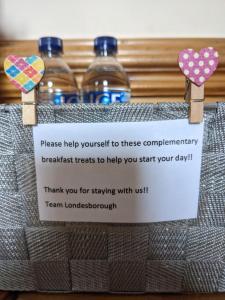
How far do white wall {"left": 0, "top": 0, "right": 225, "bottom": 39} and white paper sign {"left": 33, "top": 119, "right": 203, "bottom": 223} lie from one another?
1.20 feet

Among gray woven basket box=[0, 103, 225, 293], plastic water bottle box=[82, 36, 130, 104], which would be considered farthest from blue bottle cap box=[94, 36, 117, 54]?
gray woven basket box=[0, 103, 225, 293]

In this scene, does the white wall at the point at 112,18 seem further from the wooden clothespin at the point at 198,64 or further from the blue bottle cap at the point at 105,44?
the wooden clothespin at the point at 198,64

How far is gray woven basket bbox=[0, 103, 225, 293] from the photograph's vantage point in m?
0.28

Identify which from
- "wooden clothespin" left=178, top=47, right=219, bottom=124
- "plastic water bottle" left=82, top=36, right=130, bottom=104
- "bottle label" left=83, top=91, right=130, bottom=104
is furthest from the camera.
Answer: "plastic water bottle" left=82, top=36, right=130, bottom=104

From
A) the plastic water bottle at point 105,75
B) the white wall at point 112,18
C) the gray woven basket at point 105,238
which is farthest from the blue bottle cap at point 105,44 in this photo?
the gray woven basket at point 105,238

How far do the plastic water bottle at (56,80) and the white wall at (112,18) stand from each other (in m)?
0.10

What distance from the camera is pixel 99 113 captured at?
0.28m

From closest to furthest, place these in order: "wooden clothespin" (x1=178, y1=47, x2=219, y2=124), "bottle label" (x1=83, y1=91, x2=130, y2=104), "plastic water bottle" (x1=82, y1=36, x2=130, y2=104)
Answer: "wooden clothespin" (x1=178, y1=47, x2=219, y2=124), "bottle label" (x1=83, y1=91, x2=130, y2=104), "plastic water bottle" (x1=82, y1=36, x2=130, y2=104)

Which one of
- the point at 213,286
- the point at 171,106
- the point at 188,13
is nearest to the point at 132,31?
the point at 188,13

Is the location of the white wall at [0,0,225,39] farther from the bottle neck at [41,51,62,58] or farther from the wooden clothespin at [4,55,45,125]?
the wooden clothespin at [4,55,45,125]

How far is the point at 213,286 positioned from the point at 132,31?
1.61ft

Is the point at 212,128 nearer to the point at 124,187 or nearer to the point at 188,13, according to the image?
the point at 124,187

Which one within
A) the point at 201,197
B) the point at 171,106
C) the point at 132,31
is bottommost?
the point at 201,197

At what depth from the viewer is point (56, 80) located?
516 millimetres
